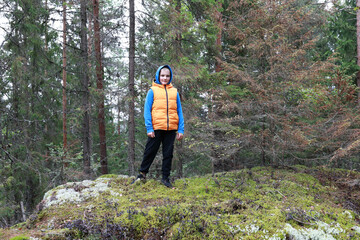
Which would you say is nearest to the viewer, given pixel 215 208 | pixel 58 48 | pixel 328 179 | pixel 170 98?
pixel 215 208

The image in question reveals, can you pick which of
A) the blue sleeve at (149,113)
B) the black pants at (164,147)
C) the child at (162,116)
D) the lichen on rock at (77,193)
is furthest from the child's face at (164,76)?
the lichen on rock at (77,193)

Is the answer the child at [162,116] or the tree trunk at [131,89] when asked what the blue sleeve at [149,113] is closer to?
the child at [162,116]

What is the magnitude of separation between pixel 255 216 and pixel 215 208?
54 centimetres

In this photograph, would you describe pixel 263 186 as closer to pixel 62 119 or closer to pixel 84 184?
pixel 84 184

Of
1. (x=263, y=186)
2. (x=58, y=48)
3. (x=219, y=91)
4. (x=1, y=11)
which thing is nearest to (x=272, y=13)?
(x=219, y=91)

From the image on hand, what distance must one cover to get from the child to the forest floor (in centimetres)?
63

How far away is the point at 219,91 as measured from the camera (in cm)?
753

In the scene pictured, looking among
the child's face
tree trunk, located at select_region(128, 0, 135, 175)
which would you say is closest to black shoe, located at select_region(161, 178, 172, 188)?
the child's face

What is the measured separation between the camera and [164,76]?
467 centimetres

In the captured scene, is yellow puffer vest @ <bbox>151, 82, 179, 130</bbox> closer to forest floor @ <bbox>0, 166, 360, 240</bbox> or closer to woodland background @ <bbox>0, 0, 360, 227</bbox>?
forest floor @ <bbox>0, 166, 360, 240</bbox>

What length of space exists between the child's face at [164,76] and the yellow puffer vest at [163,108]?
9 cm

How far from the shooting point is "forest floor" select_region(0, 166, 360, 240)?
268 cm

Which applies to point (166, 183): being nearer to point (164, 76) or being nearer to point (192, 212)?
point (192, 212)

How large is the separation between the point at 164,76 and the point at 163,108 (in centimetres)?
65
